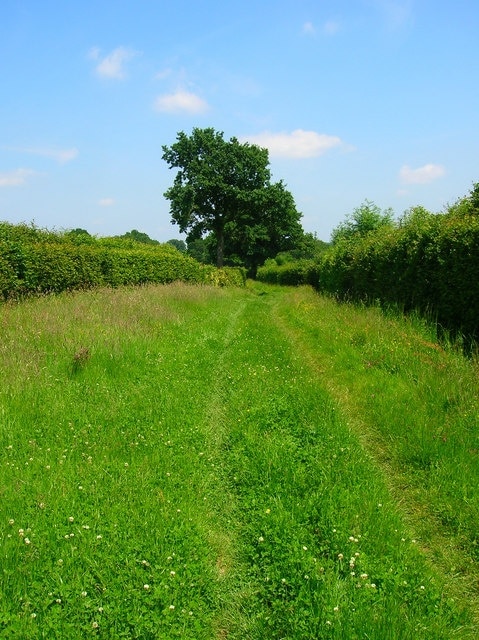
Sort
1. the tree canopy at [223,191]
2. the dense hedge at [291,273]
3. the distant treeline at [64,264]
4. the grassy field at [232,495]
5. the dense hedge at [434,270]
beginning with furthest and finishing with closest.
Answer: the tree canopy at [223,191]
the dense hedge at [291,273]
the distant treeline at [64,264]
the dense hedge at [434,270]
the grassy field at [232,495]

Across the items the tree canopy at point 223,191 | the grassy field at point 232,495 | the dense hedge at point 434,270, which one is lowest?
the grassy field at point 232,495

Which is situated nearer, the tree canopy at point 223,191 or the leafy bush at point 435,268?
the leafy bush at point 435,268

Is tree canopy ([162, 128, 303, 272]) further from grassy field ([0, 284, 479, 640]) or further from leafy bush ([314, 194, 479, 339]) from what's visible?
grassy field ([0, 284, 479, 640])

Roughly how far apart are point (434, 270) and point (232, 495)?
8.06 m

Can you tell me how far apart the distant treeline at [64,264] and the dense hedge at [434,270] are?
33.7 feet

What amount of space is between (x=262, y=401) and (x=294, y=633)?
4006 mm

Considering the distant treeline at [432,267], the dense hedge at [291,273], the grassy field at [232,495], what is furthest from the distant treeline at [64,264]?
the dense hedge at [291,273]

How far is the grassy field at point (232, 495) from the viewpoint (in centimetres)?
297

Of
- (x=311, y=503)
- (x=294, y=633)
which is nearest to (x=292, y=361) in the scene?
(x=311, y=503)

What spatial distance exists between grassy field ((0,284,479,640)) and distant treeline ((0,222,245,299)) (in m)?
4.05

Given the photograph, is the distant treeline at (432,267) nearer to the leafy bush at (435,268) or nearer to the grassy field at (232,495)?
the leafy bush at (435,268)

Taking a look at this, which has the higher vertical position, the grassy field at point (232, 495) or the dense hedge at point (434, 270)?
the dense hedge at point (434, 270)

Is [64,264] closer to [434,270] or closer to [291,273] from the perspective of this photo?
[434,270]

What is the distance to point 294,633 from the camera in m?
2.82
